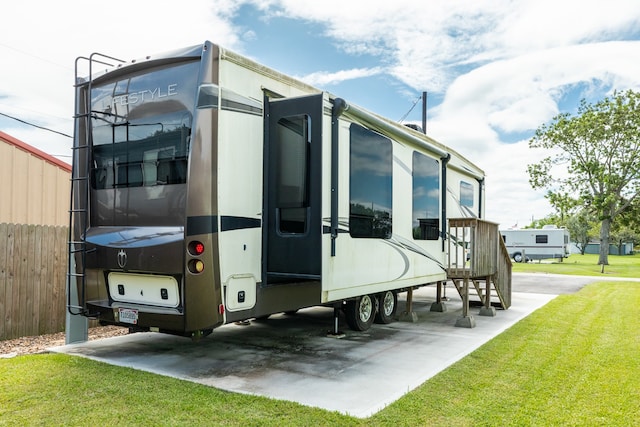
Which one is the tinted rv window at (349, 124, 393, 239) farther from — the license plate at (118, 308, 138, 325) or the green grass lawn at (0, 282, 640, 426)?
the license plate at (118, 308, 138, 325)

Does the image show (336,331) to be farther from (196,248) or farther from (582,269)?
Result: (582,269)

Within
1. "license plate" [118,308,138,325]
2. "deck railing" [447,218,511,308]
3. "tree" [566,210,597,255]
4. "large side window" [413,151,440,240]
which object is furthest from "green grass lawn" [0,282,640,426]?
"tree" [566,210,597,255]

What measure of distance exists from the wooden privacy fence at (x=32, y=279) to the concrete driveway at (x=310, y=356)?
962 mm

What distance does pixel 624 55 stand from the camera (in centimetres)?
1490

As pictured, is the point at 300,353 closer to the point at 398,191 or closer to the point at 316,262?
the point at 316,262

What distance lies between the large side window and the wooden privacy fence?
514cm

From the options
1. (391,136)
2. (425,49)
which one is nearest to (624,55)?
(425,49)

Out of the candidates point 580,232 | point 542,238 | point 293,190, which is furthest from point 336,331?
point 580,232

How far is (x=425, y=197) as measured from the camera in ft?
27.0

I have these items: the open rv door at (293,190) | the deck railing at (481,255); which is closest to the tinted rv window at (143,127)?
the open rv door at (293,190)

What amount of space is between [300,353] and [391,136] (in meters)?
3.22

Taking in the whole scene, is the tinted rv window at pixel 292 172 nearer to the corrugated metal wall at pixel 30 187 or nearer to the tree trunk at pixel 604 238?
the corrugated metal wall at pixel 30 187

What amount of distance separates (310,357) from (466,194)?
5872 mm

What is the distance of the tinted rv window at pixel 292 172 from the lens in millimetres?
5332
